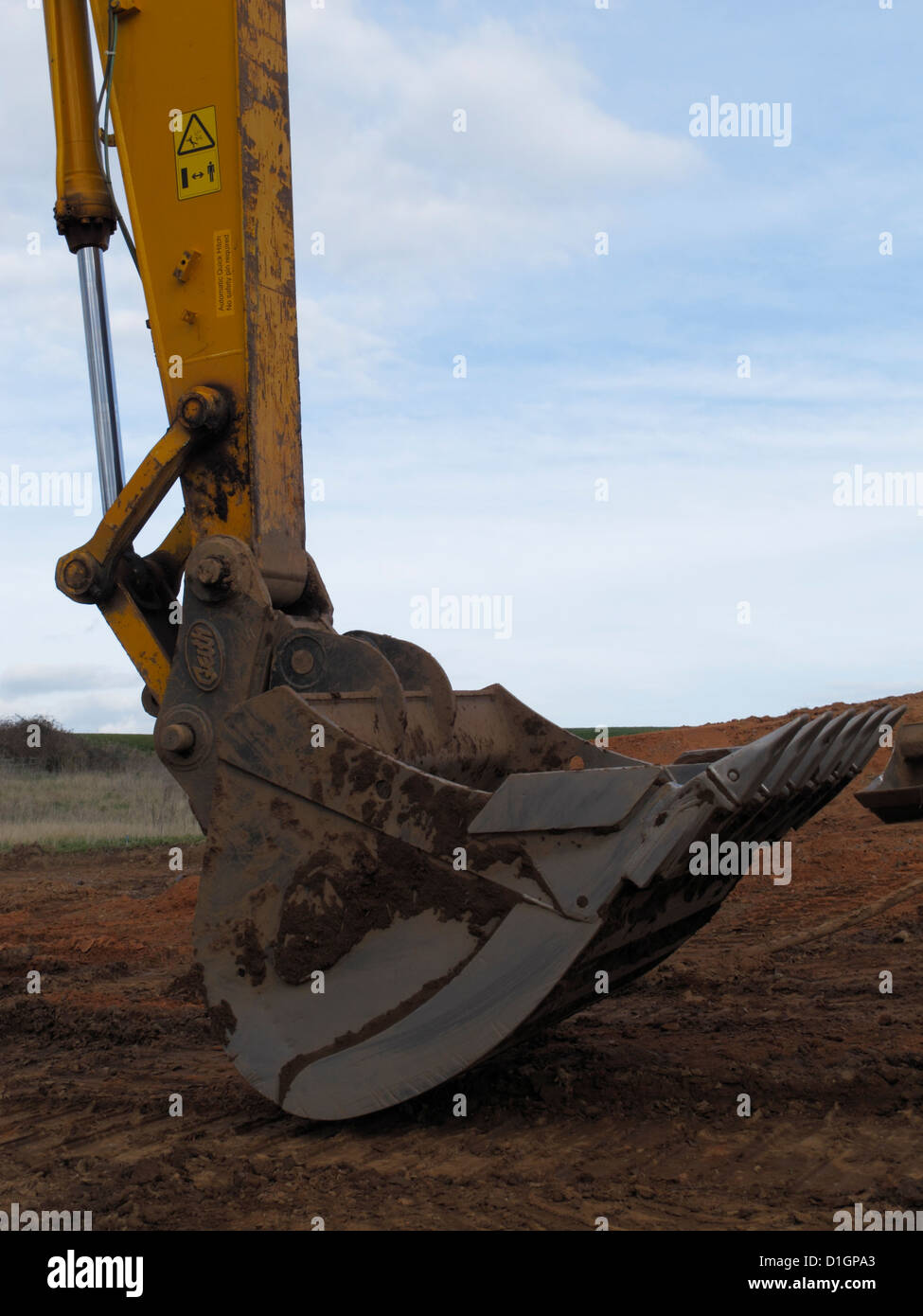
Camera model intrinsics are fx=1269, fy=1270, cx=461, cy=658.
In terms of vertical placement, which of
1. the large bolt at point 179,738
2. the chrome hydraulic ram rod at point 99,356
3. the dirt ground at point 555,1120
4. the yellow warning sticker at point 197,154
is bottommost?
the dirt ground at point 555,1120

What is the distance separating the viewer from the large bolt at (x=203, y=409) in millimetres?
4754

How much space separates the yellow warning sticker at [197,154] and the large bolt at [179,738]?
83.2 inches

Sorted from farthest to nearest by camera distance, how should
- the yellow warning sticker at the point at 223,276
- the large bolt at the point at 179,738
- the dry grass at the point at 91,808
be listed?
1. the dry grass at the point at 91,808
2. the yellow warning sticker at the point at 223,276
3. the large bolt at the point at 179,738

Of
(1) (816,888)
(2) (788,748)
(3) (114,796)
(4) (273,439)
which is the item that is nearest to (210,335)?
(4) (273,439)

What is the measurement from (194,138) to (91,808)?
16312 millimetres

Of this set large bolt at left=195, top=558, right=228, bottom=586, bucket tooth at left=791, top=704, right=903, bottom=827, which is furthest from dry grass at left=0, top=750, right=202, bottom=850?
bucket tooth at left=791, top=704, right=903, bottom=827

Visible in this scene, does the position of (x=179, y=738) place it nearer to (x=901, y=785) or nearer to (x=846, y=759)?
(x=846, y=759)

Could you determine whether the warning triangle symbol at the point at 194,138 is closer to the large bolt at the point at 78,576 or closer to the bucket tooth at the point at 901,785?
the large bolt at the point at 78,576

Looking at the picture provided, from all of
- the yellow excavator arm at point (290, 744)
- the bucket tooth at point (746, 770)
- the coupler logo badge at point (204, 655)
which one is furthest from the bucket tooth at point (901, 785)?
the coupler logo badge at point (204, 655)

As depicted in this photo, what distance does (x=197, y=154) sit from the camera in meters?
4.94

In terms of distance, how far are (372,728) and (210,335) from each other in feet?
5.65


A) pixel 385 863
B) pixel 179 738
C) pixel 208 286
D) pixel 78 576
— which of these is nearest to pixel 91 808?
pixel 78 576

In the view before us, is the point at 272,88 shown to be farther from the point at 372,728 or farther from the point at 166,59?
the point at 372,728
